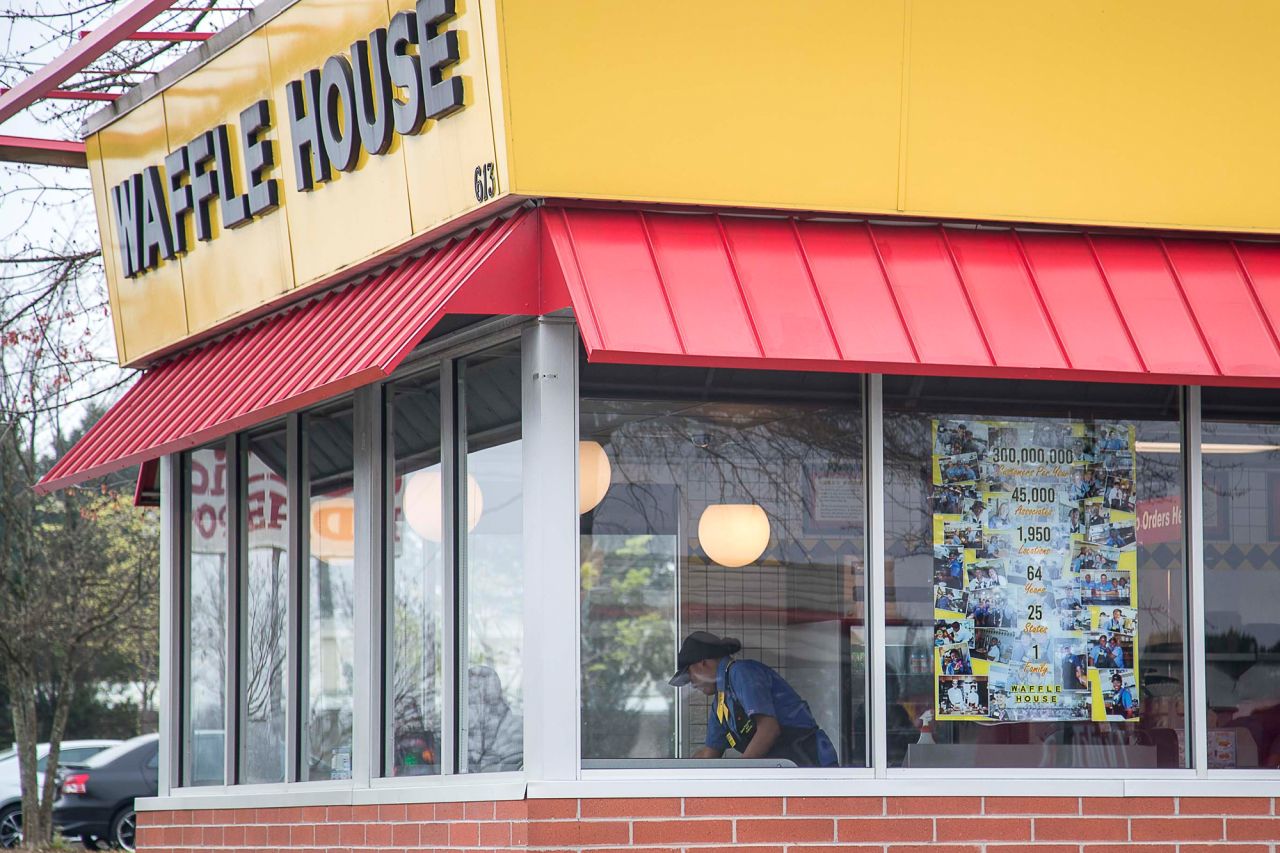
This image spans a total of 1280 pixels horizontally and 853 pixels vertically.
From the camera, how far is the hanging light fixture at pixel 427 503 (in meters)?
7.84

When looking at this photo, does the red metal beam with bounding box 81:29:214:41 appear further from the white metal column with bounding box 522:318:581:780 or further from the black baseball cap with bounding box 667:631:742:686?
the black baseball cap with bounding box 667:631:742:686

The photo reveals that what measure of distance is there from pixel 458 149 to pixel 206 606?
4.10 m

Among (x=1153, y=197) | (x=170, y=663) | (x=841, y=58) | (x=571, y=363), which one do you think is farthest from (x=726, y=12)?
(x=170, y=663)

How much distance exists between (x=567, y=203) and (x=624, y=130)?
0.36 metres

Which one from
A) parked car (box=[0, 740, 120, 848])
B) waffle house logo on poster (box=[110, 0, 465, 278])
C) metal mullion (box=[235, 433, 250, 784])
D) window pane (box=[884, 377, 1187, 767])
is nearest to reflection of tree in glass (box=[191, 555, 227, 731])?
metal mullion (box=[235, 433, 250, 784])

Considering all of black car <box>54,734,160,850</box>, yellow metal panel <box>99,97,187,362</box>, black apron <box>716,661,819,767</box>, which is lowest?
black car <box>54,734,160,850</box>

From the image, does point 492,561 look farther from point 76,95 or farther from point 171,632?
point 76,95

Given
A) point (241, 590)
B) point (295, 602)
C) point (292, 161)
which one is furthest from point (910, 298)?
point (241, 590)

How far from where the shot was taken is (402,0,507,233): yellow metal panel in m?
7.25

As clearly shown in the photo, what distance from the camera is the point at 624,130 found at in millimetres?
7254

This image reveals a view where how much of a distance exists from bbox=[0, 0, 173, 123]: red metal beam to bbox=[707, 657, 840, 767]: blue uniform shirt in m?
3.82

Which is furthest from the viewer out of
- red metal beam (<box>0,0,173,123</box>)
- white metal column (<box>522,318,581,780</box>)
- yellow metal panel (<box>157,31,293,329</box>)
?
yellow metal panel (<box>157,31,293,329</box>)

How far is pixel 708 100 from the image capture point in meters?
7.34

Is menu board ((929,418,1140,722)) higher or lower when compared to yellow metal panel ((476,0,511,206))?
lower
